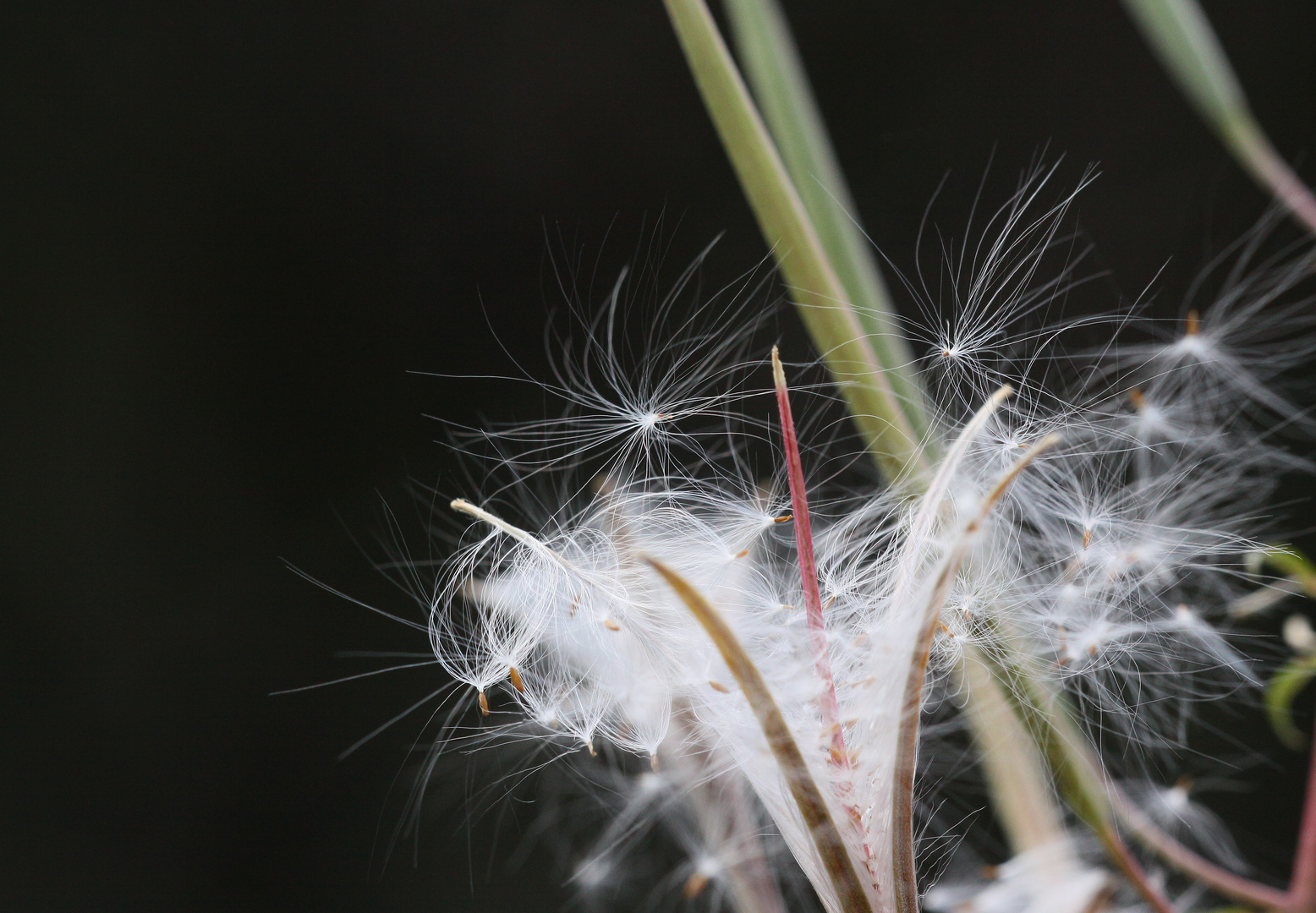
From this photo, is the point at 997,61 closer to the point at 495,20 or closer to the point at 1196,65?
the point at 495,20

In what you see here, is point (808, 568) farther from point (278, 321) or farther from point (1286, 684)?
point (278, 321)

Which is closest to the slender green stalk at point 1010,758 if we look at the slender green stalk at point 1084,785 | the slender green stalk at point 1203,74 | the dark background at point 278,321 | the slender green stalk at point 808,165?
the slender green stalk at point 1084,785

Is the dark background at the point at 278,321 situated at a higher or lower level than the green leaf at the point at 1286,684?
higher

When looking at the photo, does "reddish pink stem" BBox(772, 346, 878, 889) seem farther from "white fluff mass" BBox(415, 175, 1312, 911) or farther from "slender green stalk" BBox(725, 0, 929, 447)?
"slender green stalk" BBox(725, 0, 929, 447)

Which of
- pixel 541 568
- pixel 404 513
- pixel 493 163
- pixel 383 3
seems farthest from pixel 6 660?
pixel 541 568

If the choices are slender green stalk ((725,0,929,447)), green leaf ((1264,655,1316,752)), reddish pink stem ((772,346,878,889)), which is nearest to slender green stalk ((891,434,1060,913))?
reddish pink stem ((772,346,878,889))

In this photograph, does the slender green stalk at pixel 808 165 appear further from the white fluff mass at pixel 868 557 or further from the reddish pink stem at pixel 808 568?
the reddish pink stem at pixel 808 568
